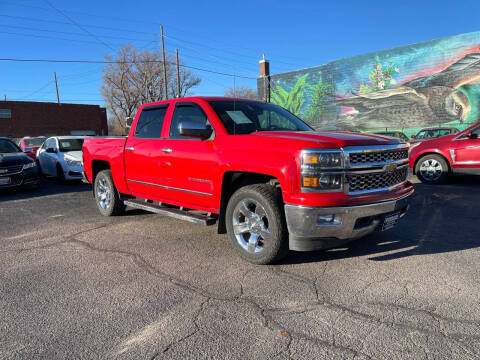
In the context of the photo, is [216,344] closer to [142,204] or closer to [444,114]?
[142,204]

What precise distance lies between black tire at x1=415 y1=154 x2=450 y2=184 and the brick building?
3823cm

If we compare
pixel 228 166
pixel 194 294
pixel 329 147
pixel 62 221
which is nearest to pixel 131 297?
pixel 194 294

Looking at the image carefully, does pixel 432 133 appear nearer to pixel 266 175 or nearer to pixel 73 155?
pixel 266 175

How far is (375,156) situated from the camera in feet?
11.9

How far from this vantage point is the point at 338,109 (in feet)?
86.2

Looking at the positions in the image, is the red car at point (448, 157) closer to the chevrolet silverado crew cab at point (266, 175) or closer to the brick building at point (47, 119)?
the chevrolet silverado crew cab at point (266, 175)

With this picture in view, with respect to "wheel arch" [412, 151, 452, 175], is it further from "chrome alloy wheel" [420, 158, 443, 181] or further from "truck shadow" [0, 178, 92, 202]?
"truck shadow" [0, 178, 92, 202]

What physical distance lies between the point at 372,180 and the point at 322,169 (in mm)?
647

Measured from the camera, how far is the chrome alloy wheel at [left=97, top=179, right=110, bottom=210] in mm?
6402

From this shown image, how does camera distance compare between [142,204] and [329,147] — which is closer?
[329,147]

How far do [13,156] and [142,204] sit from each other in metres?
6.17

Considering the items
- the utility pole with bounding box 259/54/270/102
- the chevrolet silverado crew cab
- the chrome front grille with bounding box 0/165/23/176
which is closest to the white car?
the chrome front grille with bounding box 0/165/23/176

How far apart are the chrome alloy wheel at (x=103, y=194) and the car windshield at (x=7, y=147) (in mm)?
5286

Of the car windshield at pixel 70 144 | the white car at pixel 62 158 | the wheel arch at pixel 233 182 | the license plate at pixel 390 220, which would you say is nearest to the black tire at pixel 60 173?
the white car at pixel 62 158
